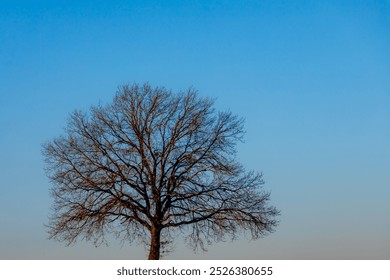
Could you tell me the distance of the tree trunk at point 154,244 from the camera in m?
30.8

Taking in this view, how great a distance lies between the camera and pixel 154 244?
30.8 meters

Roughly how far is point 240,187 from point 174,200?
11.2 ft

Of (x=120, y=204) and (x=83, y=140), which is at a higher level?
(x=83, y=140)

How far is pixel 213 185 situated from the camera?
1248 inches

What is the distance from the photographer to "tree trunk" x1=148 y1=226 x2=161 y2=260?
30.8 m

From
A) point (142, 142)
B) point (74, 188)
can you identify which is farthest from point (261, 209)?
point (74, 188)

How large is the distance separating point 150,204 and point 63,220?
4402 mm

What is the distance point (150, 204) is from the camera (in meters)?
31.4
